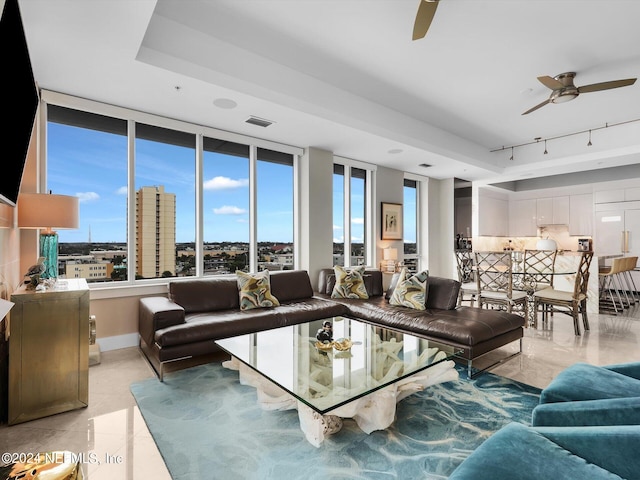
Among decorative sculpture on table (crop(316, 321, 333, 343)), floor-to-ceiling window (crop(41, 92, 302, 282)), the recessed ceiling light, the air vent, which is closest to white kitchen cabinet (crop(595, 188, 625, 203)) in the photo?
floor-to-ceiling window (crop(41, 92, 302, 282))

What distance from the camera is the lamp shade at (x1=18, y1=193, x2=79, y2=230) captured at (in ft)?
8.50

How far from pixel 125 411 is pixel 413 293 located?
9.51ft

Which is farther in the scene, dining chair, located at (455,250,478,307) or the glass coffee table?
dining chair, located at (455,250,478,307)

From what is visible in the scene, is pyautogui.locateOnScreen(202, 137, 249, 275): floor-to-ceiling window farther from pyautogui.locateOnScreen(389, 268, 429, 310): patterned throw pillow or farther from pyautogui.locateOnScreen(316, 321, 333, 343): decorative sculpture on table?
pyautogui.locateOnScreen(316, 321, 333, 343): decorative sculpture on table

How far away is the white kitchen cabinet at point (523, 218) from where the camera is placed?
8.62 meters

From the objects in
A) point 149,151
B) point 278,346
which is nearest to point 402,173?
point 149,151

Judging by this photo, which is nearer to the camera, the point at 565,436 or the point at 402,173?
Answer: the point at 565,436

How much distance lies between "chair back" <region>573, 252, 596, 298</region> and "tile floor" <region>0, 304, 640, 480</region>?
0.56 m

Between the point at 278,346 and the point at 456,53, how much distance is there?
312cm

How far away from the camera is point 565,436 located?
3.75ft

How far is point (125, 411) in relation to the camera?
2.35 m

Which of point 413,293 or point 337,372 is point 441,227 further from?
point 337,372

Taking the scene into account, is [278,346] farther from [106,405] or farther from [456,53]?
[456,53]

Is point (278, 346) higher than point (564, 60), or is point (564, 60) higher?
point (564, 60)
